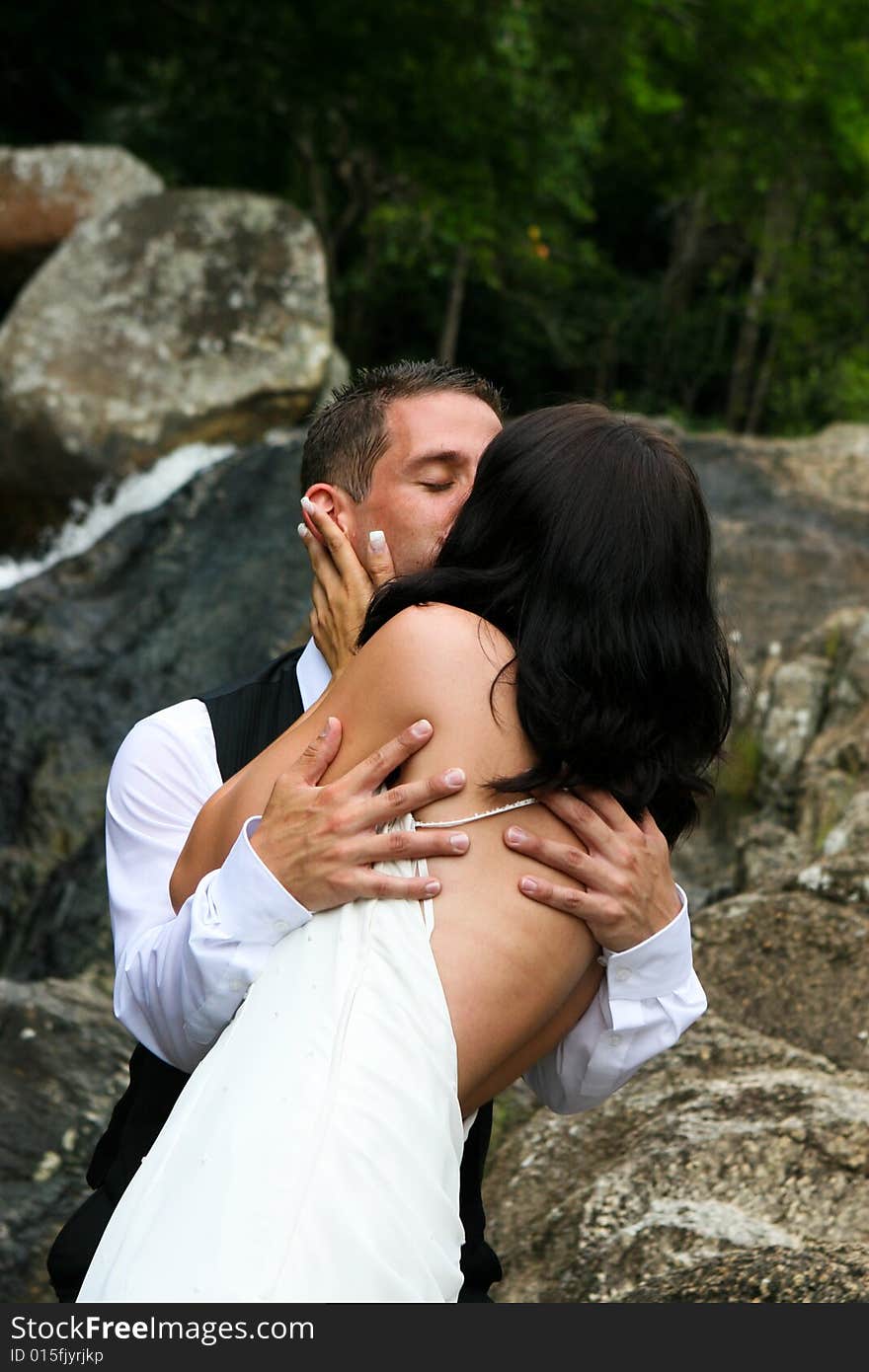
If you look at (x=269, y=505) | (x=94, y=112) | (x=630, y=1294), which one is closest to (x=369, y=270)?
(x=94, y=112)

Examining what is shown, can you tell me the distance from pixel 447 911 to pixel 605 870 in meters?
0.28

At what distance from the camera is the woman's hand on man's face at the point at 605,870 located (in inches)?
84.0

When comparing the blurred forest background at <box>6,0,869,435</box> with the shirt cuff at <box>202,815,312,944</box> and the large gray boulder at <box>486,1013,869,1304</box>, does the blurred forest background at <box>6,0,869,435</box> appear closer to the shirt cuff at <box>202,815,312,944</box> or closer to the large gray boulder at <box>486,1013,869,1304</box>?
the large gray boulder at <box>486,1013,869,1304</box>

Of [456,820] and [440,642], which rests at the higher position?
[440,642]

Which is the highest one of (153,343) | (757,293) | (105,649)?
(153,343)

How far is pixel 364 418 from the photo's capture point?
3.03 metres

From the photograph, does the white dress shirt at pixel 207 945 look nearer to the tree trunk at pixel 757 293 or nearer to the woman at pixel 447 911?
the woman at pixel 447 911

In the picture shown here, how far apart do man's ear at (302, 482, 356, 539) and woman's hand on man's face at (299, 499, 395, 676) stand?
0.08 ft

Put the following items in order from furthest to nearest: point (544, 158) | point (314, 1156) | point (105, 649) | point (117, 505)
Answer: point (544, 158)
point (117, 505)
point (105, 649)
point (314, 1156)

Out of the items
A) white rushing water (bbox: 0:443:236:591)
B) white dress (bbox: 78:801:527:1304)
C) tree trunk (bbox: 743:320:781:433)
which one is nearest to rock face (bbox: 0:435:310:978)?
white rushing water (bbox: 0:443:236:591)

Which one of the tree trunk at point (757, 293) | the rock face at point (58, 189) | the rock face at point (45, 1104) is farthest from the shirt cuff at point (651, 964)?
the tree trunk at point (757, 293)

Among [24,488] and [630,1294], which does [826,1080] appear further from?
[24,488]

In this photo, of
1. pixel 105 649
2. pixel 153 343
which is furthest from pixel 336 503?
pixel 153 343

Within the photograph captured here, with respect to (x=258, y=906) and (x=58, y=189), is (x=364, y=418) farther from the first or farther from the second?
(x=58, y=189)
